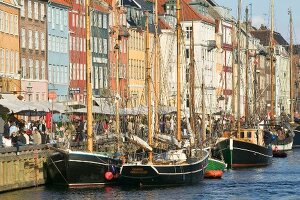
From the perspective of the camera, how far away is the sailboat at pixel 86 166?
63.5 m

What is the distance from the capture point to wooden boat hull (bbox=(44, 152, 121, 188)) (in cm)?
6350

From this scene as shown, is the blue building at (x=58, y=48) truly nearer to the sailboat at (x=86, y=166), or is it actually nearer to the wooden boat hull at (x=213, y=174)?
the wooden boat hull at (x=213, y=174)

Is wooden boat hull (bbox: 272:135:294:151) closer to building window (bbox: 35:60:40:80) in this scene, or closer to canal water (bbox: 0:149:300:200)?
building window (bbox: 35:60:40:80)

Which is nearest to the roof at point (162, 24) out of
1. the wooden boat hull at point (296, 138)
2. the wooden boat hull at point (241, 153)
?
the wooden boat hull at point (296, 138)

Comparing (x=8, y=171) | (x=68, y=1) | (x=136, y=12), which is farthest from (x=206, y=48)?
(x=8, y=171)

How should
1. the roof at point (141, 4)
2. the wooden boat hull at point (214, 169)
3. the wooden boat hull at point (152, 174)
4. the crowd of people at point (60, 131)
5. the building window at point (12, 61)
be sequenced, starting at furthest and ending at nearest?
the roof at point (141, 4) < the building window at point (12, 61) < the wooden boat hull at point (214, 169) < the crowd of people at point (60, 131) < the wooden boat hull at point (152, 174)

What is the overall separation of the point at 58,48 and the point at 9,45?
48.9 ft

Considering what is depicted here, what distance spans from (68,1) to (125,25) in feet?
A: 57.7

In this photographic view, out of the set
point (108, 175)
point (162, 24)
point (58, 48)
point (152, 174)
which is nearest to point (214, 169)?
point (152, 174)

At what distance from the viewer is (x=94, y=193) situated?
2454 inches

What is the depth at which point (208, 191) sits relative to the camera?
65.8m

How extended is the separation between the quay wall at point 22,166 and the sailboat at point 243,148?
21.1 m

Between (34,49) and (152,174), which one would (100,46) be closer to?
(34,49)

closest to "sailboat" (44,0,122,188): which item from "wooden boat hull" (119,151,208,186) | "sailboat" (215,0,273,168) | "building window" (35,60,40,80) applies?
"wooden boat hull" (119,151,208,186)
